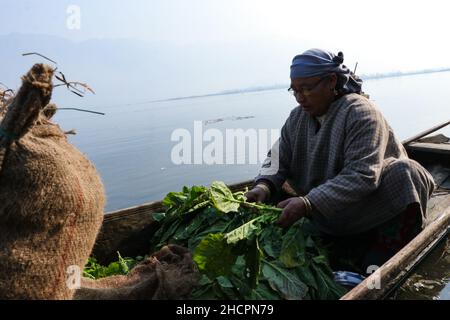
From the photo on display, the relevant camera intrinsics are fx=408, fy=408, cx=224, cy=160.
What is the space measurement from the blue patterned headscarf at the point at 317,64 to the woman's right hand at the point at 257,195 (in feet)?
3.07

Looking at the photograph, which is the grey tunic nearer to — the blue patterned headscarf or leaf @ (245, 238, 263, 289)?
the blue patterned headscarf

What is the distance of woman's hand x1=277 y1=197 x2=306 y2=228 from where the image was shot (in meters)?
2.67

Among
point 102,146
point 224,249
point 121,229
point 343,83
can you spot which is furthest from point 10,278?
point 102,146

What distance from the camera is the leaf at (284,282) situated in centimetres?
233

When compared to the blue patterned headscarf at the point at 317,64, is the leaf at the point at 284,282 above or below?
below

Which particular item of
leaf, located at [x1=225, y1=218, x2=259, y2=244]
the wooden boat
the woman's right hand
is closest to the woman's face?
the woman's right hand

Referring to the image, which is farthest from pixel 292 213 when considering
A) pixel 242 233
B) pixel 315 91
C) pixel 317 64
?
pixel 317 64

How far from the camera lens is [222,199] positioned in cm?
291

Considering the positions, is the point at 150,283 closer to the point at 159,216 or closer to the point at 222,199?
the point at 222,199

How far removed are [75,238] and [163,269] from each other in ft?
1.82

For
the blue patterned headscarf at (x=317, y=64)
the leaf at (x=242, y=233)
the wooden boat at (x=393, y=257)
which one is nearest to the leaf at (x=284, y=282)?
the leaf at (x=242, y=233)

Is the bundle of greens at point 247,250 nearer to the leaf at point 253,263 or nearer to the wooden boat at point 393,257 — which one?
the leaf at point 253,263

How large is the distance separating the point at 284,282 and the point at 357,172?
0.89 metres
